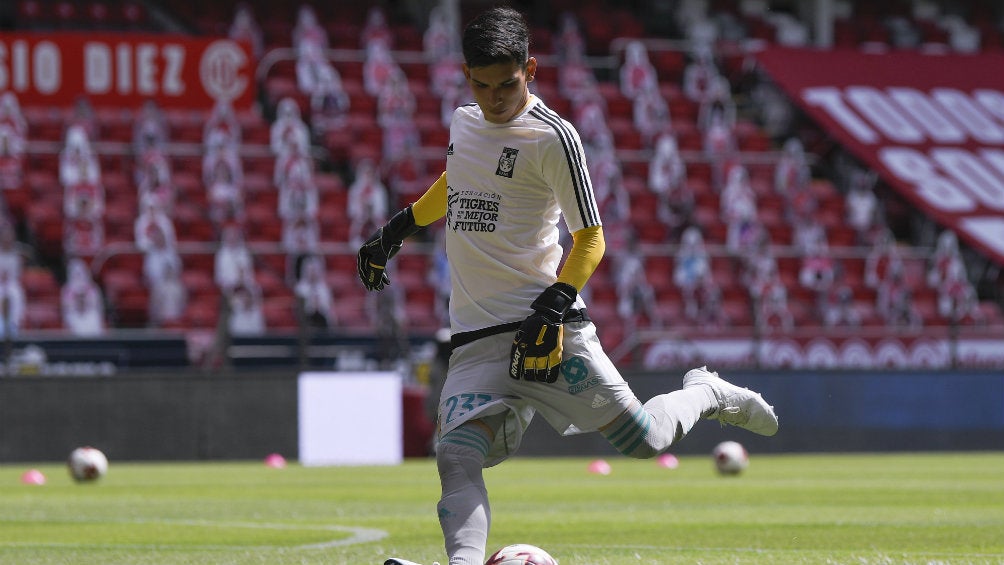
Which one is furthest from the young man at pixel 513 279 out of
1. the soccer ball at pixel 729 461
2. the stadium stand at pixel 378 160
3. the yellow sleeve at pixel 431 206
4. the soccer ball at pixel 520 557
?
the stadium stand at pixel 378 160

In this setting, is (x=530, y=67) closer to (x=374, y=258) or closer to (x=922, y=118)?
(x=374, y=258)

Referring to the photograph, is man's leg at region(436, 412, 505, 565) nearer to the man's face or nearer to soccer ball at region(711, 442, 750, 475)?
the man's face

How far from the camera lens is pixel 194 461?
762 inches

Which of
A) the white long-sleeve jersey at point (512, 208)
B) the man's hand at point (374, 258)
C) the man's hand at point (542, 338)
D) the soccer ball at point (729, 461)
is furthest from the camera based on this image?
the soccer ball at point (729, 461)

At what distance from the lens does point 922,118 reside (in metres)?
30.8

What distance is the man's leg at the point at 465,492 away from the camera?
5.27 metres

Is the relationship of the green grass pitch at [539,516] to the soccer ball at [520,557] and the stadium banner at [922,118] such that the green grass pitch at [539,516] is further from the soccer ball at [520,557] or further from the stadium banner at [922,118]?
the stadium banner at [922,118]

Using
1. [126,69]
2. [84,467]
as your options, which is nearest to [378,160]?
[126,69]

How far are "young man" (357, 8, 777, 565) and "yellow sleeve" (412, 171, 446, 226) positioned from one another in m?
0.39

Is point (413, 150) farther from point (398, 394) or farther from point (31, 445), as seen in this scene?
point (31, 445)

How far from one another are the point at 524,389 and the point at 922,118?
26422 millimetres

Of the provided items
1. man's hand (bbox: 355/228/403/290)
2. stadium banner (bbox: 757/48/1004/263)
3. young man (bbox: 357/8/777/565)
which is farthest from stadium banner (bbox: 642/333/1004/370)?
young man (bbox: 357/8/777/565)

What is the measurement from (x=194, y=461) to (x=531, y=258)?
46.9 feet

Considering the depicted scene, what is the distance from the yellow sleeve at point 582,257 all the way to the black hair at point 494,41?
598 millimetres
